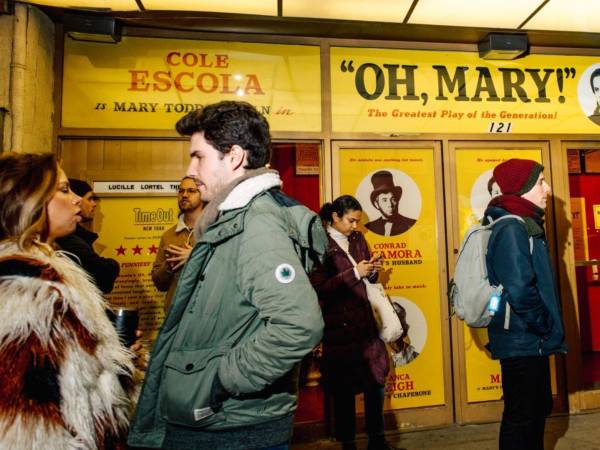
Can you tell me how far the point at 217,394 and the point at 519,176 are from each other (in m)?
2.45

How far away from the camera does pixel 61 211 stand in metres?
1.82

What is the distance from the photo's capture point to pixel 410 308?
4.38 m

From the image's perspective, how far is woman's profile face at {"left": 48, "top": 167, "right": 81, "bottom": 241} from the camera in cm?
176

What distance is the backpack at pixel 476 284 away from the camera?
8.77 ft

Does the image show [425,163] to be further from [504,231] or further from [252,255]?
[252,255]

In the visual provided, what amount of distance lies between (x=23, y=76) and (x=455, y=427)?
206 inches

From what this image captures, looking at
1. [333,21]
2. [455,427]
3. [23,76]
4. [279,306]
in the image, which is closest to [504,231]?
[279,306]

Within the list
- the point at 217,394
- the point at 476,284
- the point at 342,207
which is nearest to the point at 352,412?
the point at 476,284

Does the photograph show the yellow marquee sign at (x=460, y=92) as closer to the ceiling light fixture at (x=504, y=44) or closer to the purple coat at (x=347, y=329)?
the ceiling light fixture at (x=504, y=44)

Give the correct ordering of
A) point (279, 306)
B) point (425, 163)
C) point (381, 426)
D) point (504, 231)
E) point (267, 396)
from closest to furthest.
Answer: point (279, 306)
point (267, 396)
point (504, 231)
point (381, 426)
point (425, 163)

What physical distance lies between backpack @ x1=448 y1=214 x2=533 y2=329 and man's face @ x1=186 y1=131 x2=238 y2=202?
189 centimetres

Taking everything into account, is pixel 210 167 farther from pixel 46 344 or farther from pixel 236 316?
pixel 46 344

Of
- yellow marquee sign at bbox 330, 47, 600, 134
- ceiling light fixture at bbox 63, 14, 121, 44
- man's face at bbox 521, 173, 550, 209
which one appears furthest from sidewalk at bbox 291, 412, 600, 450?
ceiling light fixture at bbox 63, 14, 121, 44

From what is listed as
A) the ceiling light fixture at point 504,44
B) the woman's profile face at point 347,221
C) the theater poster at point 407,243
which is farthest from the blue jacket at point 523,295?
the ceiling light fixture at point 504,44
